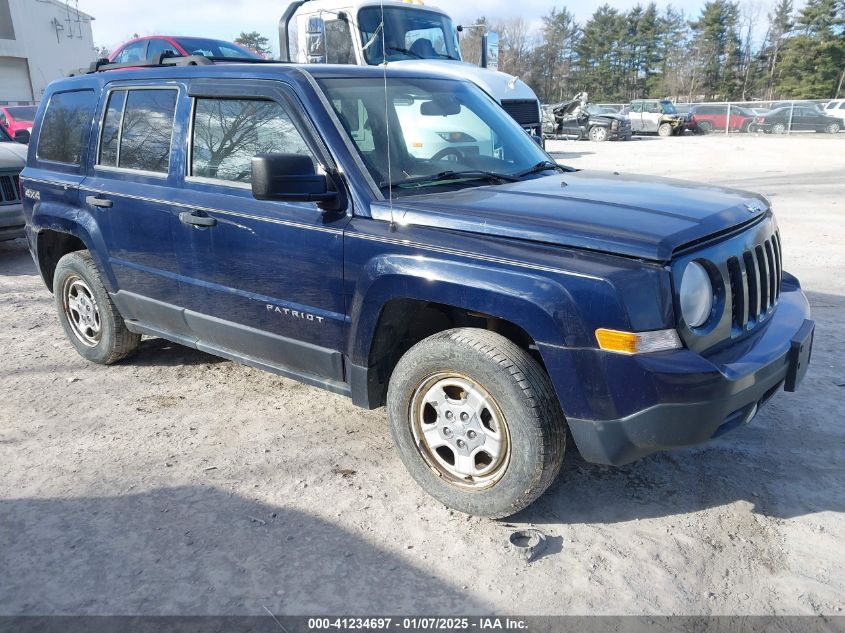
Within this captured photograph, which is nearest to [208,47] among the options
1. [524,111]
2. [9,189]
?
[9,189]

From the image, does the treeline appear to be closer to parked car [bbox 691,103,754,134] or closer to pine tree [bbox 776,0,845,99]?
pine tree [bbox 776,0,845,99]

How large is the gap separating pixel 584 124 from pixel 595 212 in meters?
29.8

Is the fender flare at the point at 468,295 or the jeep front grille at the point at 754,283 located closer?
the fender flare at the point at 468,295

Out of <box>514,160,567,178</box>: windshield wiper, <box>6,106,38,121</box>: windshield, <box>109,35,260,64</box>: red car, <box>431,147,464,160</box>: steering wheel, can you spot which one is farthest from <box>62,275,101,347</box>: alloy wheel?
<box>6,106,38,121</box>: windshield

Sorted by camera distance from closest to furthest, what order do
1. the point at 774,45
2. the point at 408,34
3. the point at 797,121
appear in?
1. the point at 408,34
2. the point at 797,121
3. the point at 774,45

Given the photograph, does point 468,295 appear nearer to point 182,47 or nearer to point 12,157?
point 12,157

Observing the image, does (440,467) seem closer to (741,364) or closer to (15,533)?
(741,364)

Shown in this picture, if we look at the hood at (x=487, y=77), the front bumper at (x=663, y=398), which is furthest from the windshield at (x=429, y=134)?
the hood at (x=487, y=77)

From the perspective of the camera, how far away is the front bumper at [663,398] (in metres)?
2.58

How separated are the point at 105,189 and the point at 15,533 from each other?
87.0 inches

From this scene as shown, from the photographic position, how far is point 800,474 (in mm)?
3432

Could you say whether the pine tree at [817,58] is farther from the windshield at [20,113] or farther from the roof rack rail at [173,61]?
the roof rack rail at [173,61]

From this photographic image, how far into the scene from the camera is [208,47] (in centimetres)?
1158

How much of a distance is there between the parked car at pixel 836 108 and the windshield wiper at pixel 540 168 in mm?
32235
